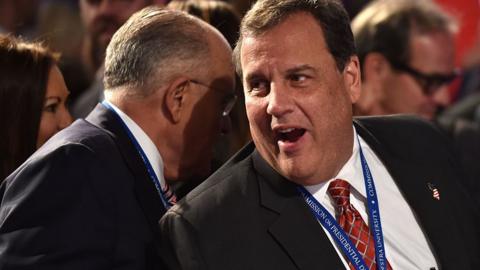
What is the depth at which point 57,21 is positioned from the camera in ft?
22.3

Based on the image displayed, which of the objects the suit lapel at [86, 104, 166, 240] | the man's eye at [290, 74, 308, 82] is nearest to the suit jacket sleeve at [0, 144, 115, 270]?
the suit lapel at [86, 104, 166, 240]

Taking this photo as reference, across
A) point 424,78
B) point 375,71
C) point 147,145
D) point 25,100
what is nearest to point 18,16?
point 375,71

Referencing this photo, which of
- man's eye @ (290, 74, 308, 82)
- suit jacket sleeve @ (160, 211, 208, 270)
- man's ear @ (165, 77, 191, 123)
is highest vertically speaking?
man's eye @ (290, 74, 308, 82)

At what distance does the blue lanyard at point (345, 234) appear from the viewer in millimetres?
3098

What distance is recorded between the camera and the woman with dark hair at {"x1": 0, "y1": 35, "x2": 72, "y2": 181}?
11.9ft

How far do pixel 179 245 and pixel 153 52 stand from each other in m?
0.91

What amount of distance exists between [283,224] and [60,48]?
3.88 meters

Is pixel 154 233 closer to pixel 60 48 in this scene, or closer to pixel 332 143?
pixel 332 143

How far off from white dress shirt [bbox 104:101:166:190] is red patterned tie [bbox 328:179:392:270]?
631 millimetres

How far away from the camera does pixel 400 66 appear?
5066mm

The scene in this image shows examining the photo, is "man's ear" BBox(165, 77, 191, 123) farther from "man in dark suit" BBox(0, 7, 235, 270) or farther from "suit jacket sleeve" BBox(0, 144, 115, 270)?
"suit jacket sleeve" BBox(0, 144, 115, 270)

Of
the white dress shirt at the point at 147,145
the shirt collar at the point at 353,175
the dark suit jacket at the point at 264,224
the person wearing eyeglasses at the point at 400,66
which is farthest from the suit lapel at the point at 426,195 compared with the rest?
the person wearing eyeglasses at the point at 400,66

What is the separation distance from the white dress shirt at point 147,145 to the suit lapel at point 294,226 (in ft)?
1.51

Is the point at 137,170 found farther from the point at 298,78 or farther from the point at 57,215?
the point at 298,78
